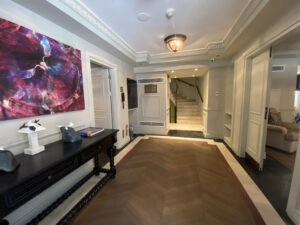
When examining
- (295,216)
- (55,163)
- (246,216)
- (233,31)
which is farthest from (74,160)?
(233,31)

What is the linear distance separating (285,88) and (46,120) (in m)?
5.67

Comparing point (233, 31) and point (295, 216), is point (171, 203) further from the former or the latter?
point (233, 31)

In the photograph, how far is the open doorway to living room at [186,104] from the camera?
5398mm

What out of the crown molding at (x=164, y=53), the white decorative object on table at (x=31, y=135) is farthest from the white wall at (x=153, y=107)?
the white decorative object on table at (x=31, y=135)

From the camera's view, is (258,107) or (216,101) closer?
(258,107)

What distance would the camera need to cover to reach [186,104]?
704 centimetres

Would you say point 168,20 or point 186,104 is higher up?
point 168,20

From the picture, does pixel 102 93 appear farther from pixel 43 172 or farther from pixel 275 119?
pixel 275 119

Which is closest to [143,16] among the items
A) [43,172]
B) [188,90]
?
[43,172]

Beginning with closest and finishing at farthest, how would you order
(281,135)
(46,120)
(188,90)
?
(46,120) → (281,135) → (188,90)

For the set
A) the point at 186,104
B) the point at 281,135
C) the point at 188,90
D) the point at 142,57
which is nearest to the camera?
the point at 281,135

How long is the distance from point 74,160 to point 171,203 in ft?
4.41

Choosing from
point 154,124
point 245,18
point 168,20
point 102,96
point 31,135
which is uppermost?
point 168,20

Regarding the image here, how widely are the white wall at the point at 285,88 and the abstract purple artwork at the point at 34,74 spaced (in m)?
5.15
